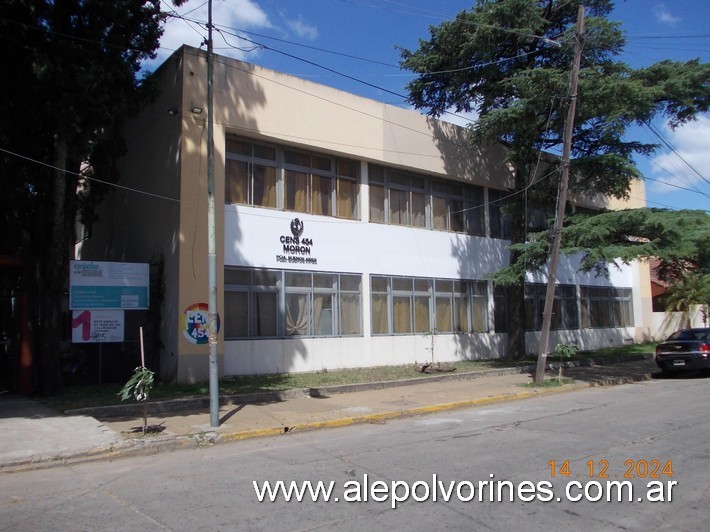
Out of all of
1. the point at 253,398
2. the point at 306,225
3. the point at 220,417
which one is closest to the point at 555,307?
the point at 306,225

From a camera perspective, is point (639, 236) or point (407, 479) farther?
point (639, 236)

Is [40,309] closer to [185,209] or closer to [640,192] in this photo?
[185,209]

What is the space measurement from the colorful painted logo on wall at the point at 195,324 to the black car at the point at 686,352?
1507cm

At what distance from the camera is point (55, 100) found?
12.6 metres

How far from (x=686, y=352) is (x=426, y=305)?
8.82m

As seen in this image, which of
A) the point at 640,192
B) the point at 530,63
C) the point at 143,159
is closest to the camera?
the point at 143,159

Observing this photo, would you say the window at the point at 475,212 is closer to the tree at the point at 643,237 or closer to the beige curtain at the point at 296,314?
the tree at the point at 643,237

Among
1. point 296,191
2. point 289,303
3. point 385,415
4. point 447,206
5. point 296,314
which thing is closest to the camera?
point 385,415

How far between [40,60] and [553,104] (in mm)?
15086

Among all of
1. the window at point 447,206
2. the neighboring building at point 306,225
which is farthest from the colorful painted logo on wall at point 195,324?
the window at point 447,206

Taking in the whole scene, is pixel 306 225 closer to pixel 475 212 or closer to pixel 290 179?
pixel 290 179

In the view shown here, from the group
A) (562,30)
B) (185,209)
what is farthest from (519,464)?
(562,30)

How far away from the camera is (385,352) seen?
20.1 meters

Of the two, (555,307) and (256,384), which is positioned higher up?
(555,307)
